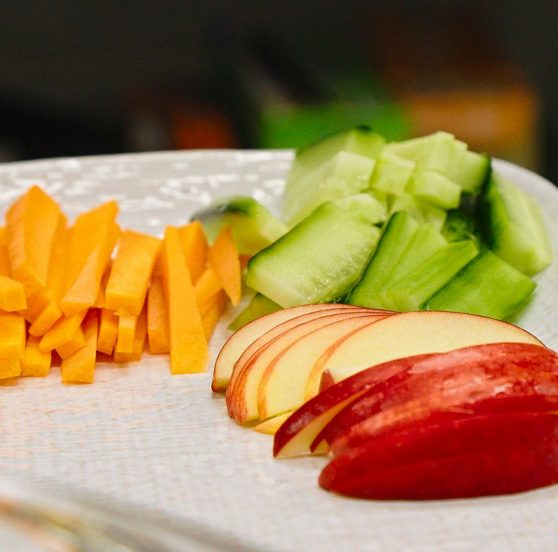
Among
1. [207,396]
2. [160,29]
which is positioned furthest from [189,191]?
[160,29]

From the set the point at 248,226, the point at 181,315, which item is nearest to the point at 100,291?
the point at 181,315

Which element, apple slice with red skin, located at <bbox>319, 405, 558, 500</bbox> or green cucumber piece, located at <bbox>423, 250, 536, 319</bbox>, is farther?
green cucumber piece, located at <bbox>423, 250, 536, 319</bbox>

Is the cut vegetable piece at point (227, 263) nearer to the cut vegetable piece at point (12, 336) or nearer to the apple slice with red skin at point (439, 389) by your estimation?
the cut vegetable piece at point (12, 336)

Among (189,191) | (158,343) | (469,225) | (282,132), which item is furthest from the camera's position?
(282,132)

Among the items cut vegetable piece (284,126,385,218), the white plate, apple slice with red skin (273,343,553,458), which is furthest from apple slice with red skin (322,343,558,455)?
cut vegetable piece (284,126,385,218)

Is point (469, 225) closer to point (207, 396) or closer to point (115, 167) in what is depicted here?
point (207, 396)

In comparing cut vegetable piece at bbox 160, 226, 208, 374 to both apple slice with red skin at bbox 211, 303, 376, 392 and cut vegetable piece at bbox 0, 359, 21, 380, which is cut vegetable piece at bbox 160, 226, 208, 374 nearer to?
apple slice with red skin at bbox 211, 303, 376, 392
